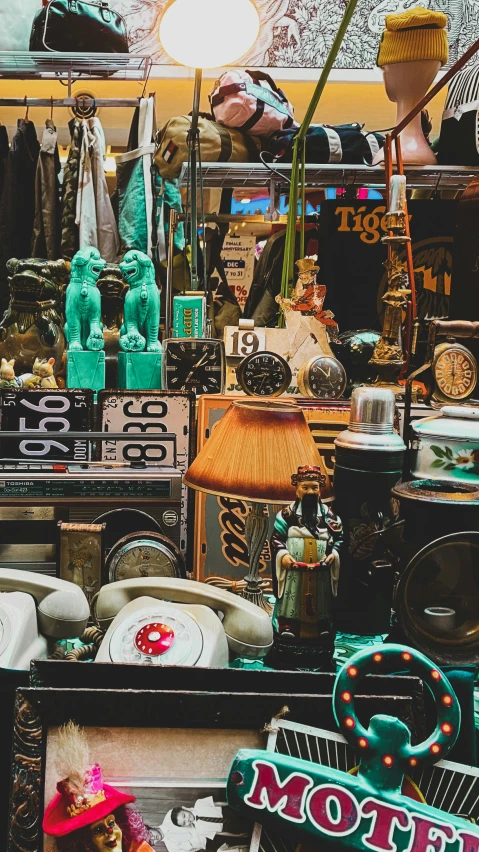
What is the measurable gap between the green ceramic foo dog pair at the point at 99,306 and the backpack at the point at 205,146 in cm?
94

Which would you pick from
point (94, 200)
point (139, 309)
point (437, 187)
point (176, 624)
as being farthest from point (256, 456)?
point (94, 200)

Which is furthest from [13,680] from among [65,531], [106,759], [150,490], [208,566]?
[208,566]

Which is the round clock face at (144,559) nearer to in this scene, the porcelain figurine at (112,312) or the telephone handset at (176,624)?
the telephone handset at (176,624)

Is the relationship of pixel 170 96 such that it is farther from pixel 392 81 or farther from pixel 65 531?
pixel 65 531

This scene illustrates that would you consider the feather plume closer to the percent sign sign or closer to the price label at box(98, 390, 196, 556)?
the percent sign sign

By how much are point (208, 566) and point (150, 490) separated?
292 millimetres

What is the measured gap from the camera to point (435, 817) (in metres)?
0.66

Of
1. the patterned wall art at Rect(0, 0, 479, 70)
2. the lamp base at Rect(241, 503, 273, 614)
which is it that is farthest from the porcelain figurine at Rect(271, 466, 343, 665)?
the patterned wall art at Rect(0, 0, 479, 70)

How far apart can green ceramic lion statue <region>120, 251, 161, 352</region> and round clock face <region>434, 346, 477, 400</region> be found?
819mm

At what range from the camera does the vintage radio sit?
131 cm

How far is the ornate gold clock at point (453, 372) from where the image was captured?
4.27 ft

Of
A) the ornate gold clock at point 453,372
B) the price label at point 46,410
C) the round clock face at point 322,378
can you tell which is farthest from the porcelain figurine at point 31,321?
the ornate gold clock at point 453,372

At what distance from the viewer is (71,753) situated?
72 centimetres

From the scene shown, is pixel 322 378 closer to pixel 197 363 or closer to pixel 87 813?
pixel 197 363
